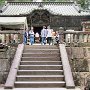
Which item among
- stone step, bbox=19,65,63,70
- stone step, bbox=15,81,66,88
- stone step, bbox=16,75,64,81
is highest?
stone step, bbox=19,65,63,70

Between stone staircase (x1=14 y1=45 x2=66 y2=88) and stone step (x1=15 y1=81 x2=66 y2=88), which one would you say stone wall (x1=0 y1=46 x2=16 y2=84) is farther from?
stone step (x1=15 y1=81 x2=66 y2=88)

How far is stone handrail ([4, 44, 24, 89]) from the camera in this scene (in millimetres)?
15680

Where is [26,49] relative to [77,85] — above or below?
above

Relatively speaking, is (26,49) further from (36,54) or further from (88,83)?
(88,83)

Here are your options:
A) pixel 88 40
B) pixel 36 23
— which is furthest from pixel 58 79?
pixel 36 23

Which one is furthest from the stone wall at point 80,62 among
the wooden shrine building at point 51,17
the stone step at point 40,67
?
the wooden shrine building at point 51,17

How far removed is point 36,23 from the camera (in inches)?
1224

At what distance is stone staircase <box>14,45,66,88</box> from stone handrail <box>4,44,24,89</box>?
190 mm

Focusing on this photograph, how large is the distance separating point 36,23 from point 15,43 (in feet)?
39.5

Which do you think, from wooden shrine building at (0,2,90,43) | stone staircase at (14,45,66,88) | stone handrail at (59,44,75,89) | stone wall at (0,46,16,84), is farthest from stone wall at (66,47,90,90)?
wooden shrine building at (0,2,90,43)

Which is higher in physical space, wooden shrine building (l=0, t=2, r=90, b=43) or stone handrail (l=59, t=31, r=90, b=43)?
stone handrail (l=59, t=31, r=90, b=43)

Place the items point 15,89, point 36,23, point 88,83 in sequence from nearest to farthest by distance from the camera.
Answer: point 15,89, point 88,83, point 36,23

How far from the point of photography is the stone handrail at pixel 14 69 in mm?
15680

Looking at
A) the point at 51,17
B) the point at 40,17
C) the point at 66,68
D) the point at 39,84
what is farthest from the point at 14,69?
the point at 51,17
